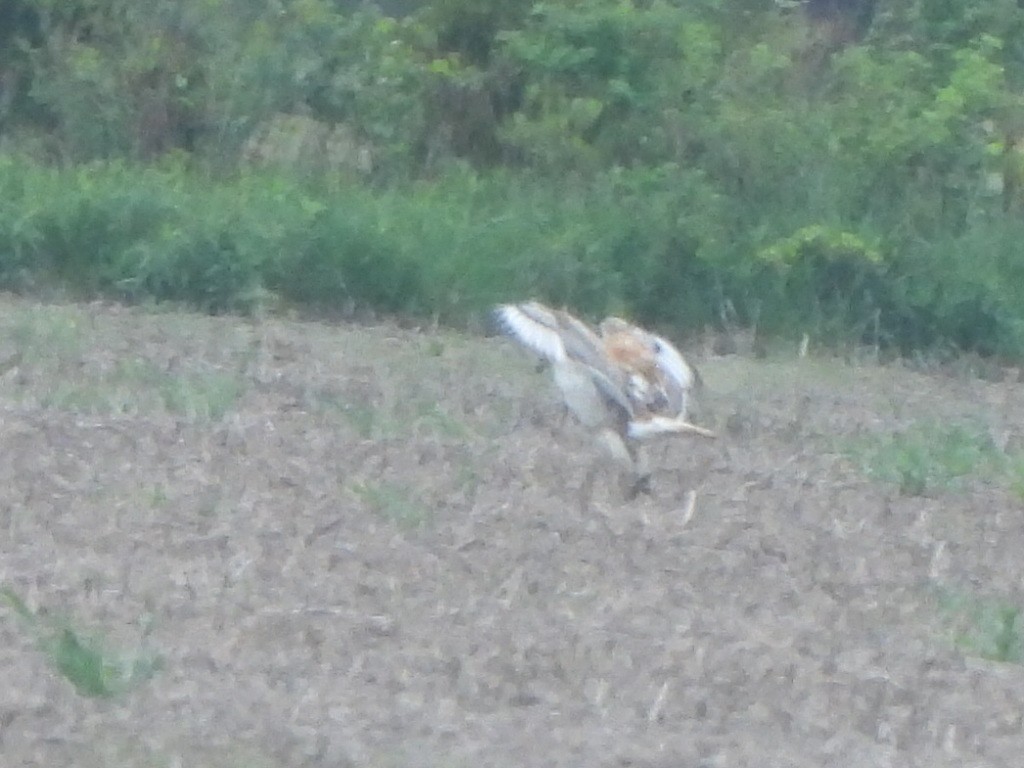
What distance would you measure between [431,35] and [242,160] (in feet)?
4.82

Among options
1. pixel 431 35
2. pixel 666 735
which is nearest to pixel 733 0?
pixel 431 35

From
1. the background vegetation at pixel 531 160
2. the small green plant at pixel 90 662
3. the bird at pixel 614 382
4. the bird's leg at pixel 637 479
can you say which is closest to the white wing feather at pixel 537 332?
the bird at pixel 614 382

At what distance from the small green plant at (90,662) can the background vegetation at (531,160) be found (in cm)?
693

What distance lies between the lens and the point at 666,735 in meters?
4.98

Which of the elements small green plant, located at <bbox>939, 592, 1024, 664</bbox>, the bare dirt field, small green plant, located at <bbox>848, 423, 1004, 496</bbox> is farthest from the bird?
small green plant, located at <bbox>939, 592, 1024, 664</bbox>

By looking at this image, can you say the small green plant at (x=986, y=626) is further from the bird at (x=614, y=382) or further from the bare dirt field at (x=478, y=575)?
the bird at (x=614, y=382)

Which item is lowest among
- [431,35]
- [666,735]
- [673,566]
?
[431,35]

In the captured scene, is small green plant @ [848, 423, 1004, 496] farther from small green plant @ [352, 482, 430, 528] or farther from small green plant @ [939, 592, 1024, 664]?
small green plant @ [352, 482, 430, 528]

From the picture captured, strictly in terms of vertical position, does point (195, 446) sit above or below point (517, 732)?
below

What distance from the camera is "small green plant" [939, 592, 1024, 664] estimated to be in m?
5.88

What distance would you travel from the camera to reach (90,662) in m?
5.02

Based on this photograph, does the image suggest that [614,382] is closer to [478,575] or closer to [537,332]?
[537,332]

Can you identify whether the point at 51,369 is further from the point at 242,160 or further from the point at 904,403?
the point at 242,160

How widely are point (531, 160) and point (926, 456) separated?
5642 millimetres
